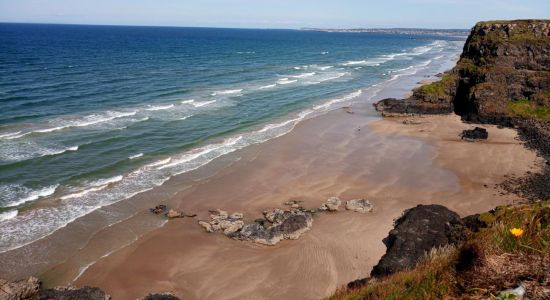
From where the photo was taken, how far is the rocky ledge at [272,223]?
21.2 metres

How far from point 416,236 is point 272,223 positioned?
24.4 feet

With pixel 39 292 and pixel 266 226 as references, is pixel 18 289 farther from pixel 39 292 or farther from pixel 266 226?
pixel 266 226

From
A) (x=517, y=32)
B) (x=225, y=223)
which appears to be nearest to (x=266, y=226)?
(x=225, y=223)

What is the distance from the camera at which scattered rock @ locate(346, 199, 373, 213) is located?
24.5m

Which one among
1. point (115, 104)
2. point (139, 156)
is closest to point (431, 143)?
point (139, 156)

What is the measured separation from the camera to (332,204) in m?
24.8

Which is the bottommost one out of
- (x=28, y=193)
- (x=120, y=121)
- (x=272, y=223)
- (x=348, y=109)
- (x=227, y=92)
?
(x=272, y=223)

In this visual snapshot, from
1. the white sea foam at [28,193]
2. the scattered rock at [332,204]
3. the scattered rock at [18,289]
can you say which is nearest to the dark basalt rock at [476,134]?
the scattered rock at [332,204]

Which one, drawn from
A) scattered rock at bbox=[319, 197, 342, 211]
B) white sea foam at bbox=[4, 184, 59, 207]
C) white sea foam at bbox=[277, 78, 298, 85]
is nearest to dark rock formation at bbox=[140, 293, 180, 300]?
scattered rock at bbox=[319, 197, 342, 211]

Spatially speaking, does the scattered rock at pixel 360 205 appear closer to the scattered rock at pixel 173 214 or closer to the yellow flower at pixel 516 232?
the scattered rock at pixel 173 214

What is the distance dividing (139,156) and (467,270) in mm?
29401

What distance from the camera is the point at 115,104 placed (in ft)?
161

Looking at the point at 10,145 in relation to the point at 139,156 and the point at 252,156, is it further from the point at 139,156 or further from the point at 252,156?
the point at 252,156

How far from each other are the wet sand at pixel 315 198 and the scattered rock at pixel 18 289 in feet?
6.32
